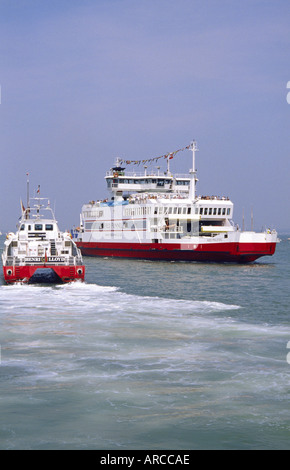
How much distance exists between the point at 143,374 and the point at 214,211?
5038 centimetres

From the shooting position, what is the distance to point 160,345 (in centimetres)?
1716

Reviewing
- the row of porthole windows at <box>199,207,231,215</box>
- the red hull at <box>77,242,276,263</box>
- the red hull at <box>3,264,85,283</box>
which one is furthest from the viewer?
the row of porthole windows at <box>199,207,231,215</box>

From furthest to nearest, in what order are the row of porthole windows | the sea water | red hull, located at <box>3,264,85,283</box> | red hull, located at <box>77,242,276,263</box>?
1. the row of porthole windows
2. red hull, located at <box>77,242,276,263</box>
3. red hull, located at <box>3,264,85,283</box>
4. the sea water

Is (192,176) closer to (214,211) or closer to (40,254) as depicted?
(214,211)

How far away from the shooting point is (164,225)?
197ft

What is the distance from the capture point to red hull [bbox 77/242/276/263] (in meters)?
53.5

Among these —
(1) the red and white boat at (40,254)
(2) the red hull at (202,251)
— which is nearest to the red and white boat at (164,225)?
(2) the red hull at (202,251)

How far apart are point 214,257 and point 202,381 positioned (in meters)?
41.8

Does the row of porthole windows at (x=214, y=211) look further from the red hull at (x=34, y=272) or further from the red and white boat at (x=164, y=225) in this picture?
the red hull at (x=34, y=272)

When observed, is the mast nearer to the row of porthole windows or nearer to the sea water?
the row of porthole windows

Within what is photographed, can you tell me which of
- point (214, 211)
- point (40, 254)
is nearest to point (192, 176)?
point (214, 211)

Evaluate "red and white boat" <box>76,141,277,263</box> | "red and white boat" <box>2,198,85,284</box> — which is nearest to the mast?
"red and white boat" <box>76,141,277,263</box>

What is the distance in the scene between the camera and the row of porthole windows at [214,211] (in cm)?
6216
